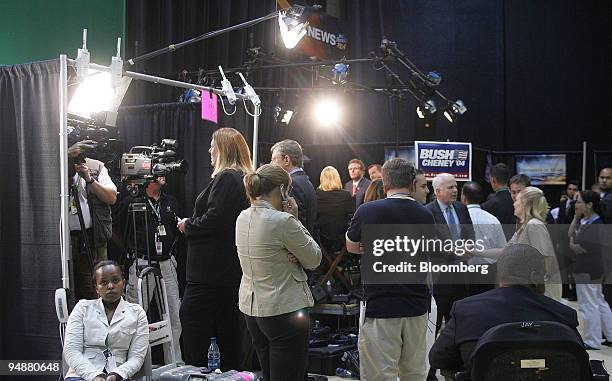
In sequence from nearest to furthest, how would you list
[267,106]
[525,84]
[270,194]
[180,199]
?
1. [270,194]
2. [180,199]
3. [267,106]
4. [525,84]

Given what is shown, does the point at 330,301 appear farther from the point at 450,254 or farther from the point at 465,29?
the point at 465,29

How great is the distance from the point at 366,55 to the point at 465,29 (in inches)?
62.1

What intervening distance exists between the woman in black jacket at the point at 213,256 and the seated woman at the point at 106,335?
0.45 meters

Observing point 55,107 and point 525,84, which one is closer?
point 55,107

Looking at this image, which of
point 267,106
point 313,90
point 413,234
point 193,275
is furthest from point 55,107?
point 313,90

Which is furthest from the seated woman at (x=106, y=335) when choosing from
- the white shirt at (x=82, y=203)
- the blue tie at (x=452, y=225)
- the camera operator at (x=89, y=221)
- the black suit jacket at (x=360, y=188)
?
the black suit jacket at (x=360, y=188)

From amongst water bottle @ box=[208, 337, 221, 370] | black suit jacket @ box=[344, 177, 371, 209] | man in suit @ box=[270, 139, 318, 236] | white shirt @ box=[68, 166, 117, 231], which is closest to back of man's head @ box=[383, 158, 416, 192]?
man in suit @ box=[270, 139, 318, 236]

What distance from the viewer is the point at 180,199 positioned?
6.06 m

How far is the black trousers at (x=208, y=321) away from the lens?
408cm

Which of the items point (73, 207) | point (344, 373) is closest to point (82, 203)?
point (73, 207)

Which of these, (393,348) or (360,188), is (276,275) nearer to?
(393,348)

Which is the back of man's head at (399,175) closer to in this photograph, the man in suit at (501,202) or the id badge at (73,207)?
the id badge at (73,207)

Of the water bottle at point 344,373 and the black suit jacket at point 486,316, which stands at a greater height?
the black suit jacket at point 486,316

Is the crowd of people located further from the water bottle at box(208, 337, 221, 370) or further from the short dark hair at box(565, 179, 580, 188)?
the short dark hair at box(565, 179, 580, 188)
